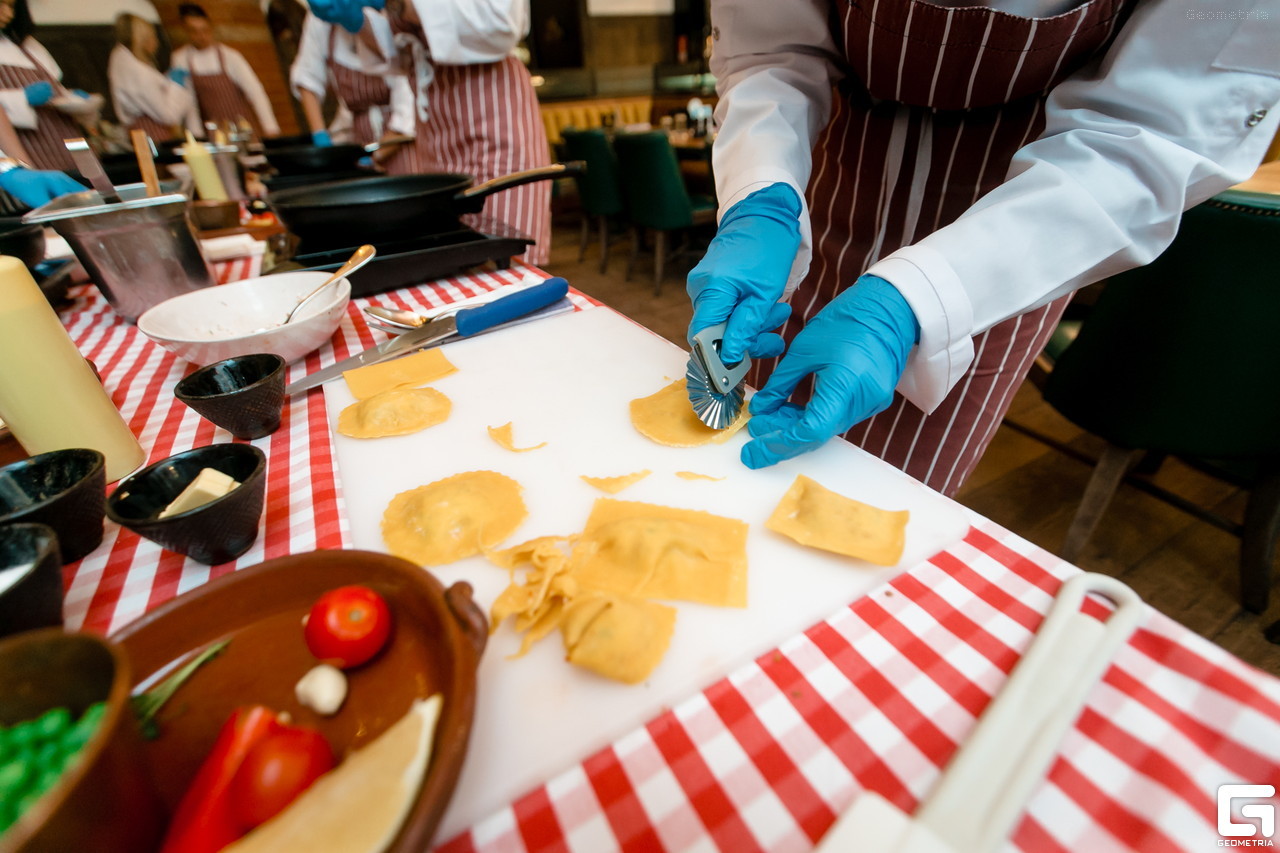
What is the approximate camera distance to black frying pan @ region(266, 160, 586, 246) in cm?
122

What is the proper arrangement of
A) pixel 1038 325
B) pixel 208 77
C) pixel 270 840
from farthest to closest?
pixel 208 77
pixel 1038 325
pixel 270 840

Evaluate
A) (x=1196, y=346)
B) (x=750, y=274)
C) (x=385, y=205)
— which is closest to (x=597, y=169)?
(x=385, y=205)

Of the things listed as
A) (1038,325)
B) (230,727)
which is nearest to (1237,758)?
(230,727)

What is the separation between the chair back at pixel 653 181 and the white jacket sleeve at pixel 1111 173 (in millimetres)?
3152

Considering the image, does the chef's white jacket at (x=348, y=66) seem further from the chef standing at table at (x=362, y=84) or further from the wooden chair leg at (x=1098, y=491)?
the wooden chair leg at (x=1098, y=491)

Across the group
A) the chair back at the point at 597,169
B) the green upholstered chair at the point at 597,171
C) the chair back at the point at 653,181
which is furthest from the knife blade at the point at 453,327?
the chair back at the point at 597,169

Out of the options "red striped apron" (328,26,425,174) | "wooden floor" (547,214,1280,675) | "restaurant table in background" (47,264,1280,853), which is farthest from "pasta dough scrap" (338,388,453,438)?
"red striped apron" (328,26,425,174)

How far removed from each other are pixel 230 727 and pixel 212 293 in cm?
100

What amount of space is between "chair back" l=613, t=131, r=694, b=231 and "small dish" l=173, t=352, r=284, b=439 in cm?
330

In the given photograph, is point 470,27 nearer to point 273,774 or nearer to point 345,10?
point 345,10

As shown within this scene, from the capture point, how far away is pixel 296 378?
1001 millimetres

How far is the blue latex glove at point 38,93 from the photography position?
3365 millimetres

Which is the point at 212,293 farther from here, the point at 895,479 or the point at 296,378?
the point at 895,479

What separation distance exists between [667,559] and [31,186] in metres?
2.47
